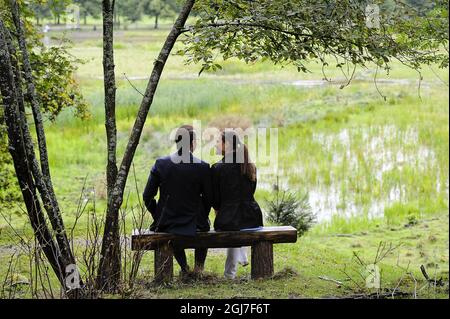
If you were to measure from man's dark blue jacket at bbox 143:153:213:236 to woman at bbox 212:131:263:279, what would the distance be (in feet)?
0.67

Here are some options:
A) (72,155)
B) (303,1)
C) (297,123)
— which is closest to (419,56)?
(303,1)

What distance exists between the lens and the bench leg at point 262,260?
8.50m

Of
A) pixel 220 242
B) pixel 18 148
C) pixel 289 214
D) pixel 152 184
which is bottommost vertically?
pixel 289 214

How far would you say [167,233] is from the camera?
808cm

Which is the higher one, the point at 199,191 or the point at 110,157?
the point at 110,157

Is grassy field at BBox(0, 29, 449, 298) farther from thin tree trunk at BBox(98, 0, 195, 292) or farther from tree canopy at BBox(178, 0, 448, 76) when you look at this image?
tree canopy at BBox(178, 0, 448, 76)

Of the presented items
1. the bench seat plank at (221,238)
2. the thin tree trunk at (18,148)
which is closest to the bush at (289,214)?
the bench seat plank at (221,238)

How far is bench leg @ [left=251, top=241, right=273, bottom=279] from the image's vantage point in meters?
8.50

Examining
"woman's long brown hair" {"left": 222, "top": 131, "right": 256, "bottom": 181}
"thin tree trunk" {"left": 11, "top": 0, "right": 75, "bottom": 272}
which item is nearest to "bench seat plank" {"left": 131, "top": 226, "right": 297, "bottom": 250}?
"woman's long brown hair" {"left": 222, "top": 131, "right": 256, "bottom": 181}

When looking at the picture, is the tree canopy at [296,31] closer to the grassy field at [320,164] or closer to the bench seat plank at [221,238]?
the grassy field at [320,164]

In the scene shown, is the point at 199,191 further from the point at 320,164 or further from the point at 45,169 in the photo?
the point at 320,164

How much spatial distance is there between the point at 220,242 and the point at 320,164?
1204cm

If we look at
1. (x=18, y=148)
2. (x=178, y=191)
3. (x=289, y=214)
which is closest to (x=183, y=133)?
(x=178, y=191)

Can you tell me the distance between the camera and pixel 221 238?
27.1ft
